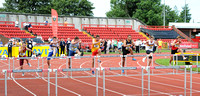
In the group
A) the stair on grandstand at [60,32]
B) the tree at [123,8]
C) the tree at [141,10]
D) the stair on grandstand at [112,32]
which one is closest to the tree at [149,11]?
the tree at [141,10]

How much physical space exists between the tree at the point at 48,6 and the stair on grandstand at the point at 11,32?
1135 inches

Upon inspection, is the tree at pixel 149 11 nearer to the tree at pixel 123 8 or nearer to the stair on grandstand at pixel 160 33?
the tree at pixel 123 8

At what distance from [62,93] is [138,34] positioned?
35.6 meters

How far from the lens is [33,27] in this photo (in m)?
37.8

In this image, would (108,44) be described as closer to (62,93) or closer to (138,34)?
(138,34)

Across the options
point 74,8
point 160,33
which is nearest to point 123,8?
point 74,8

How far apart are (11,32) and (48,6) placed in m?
31.7

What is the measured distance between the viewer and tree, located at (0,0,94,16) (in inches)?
2542

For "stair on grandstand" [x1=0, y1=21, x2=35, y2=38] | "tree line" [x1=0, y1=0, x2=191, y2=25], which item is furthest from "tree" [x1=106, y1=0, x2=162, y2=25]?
"stair on grandstand" [x1=0, y1=21, x2=35, y2=38]

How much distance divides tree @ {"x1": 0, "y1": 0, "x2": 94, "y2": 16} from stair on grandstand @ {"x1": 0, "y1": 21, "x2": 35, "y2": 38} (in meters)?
28.8

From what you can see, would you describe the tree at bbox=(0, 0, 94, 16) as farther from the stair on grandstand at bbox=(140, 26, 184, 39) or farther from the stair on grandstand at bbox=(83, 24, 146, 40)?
the stair on grandstand at bbox=(83, 24, 146, 40)

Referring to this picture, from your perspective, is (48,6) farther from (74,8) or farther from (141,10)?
(141,10)

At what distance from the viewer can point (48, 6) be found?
213ft

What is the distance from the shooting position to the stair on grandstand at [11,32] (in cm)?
3284
